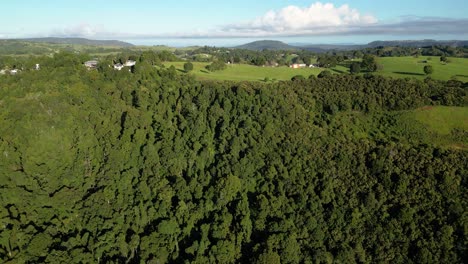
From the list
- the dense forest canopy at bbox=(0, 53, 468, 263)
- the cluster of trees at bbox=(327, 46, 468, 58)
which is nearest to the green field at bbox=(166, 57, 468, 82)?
the dense forest canopy at bbox=(0, 53, 468, 263)

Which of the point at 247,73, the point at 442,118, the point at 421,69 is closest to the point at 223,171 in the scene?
the point at 442,118

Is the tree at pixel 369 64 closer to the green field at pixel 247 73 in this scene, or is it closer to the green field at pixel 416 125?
the green field at pixel 247 73

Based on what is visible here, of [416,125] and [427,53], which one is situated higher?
[427,53]

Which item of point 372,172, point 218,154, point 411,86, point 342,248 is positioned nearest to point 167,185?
point 218,154

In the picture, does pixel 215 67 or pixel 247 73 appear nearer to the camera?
pixel 215 67

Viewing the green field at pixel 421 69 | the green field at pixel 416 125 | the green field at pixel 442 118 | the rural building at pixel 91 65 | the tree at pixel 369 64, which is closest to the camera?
the green field at pixel 416 125

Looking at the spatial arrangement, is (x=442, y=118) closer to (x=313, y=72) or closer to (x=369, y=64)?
(x=313, y=72)

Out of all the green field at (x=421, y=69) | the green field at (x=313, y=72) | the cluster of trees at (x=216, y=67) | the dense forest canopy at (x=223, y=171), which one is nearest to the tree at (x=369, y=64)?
the green field at (x=313, y=72)
